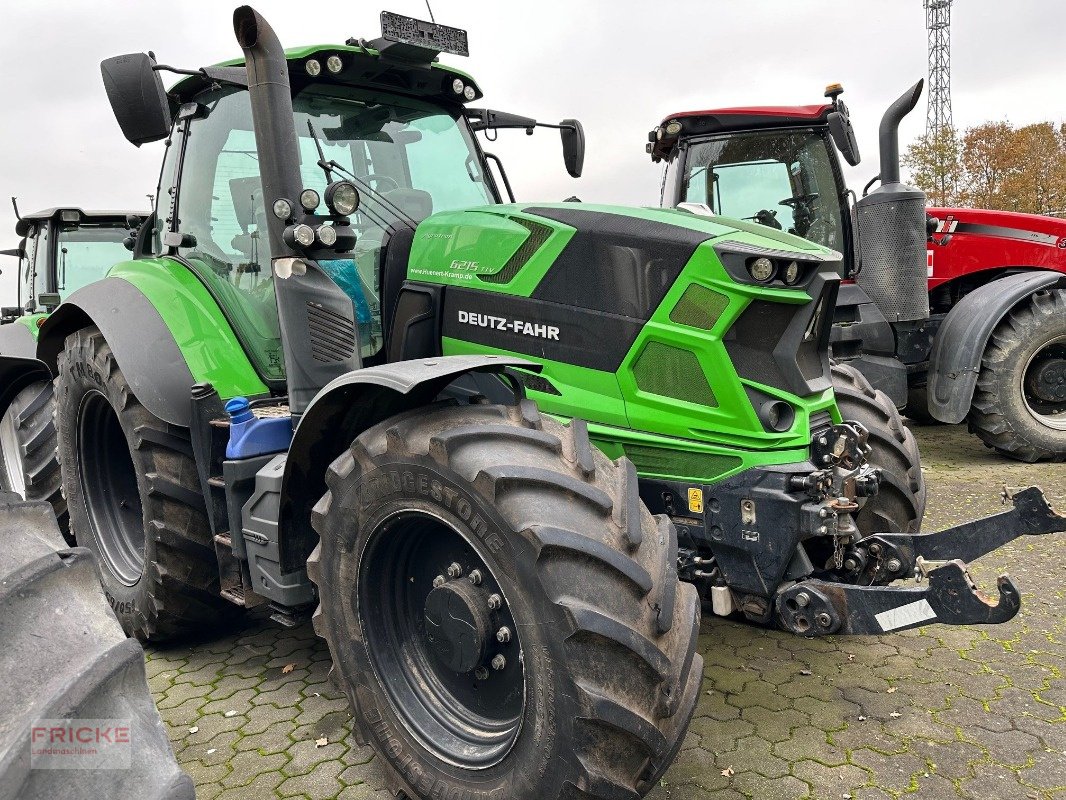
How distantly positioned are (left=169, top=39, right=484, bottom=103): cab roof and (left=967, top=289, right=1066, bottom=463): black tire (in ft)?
16.1

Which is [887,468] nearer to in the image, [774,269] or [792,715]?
[792,715]

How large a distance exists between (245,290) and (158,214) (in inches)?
37.2

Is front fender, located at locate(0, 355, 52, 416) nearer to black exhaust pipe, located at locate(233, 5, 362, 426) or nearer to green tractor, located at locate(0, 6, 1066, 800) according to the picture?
green tractor, located at locate(0, 6, 1066, 800)

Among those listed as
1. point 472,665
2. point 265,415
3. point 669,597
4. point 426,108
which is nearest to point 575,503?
point 669,597

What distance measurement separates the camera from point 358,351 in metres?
3.19

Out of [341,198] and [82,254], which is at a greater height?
[341,198]

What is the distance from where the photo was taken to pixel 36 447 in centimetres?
478

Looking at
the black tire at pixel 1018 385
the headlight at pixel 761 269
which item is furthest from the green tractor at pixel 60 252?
the black tire at pixel 1018 385

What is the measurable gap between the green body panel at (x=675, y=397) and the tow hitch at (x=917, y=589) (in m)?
0.45

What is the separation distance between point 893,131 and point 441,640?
5491mm

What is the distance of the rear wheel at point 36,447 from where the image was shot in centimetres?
472

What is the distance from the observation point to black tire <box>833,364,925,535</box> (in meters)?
3.48

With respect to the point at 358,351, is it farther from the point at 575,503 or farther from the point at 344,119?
the point at 575,503

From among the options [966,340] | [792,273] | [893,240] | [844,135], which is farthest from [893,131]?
[792,273]
